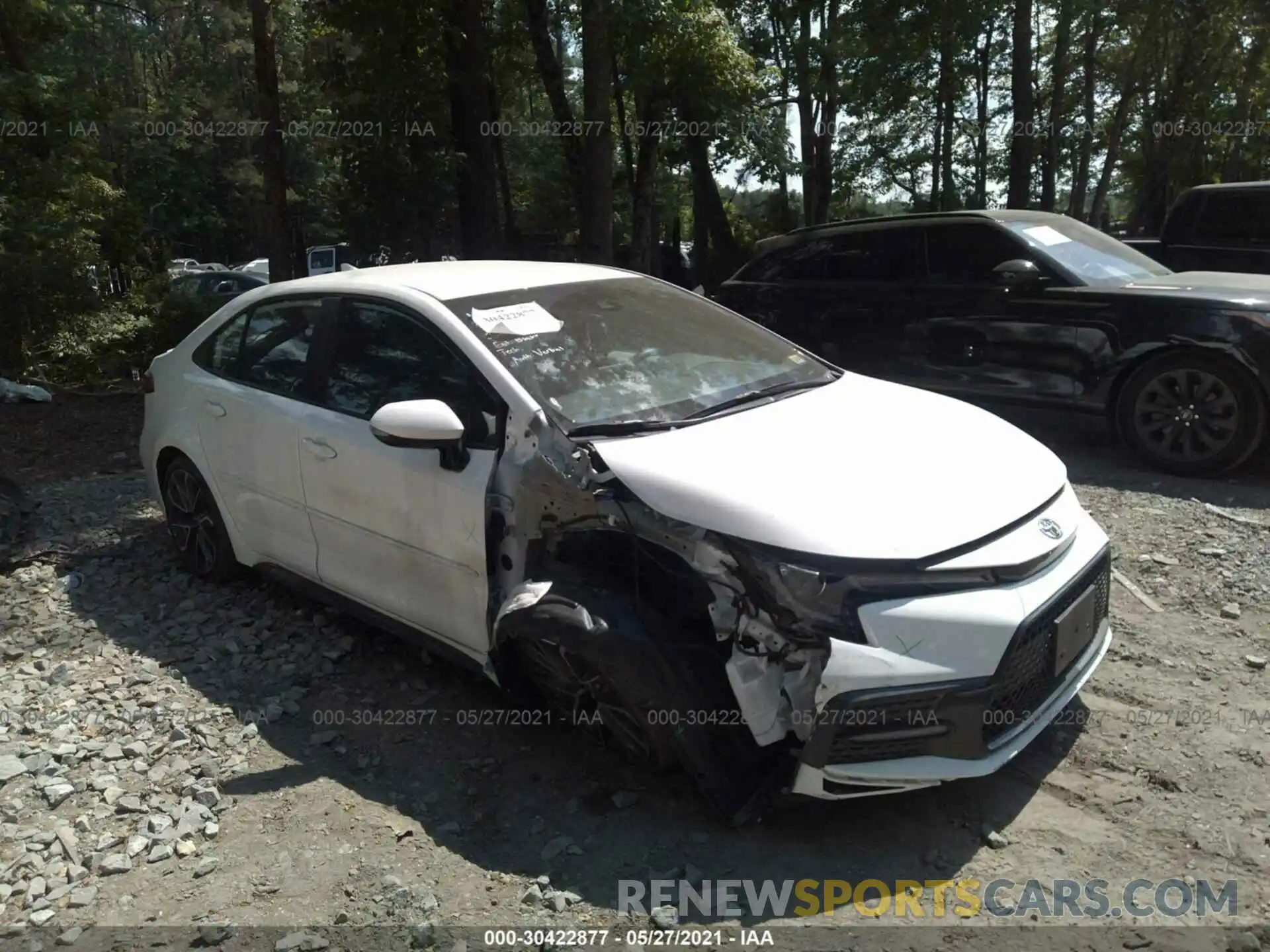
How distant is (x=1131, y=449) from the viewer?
6867 mm

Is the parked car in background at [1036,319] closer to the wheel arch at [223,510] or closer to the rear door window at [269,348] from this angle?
the rear door window at [269,348]

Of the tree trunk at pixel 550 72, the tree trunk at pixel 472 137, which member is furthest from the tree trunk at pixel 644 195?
the tree trunk at pixel 472 137

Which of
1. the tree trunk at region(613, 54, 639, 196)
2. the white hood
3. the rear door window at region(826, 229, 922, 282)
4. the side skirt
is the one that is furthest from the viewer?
the tree trunk at region(613, 54, 639, 196)

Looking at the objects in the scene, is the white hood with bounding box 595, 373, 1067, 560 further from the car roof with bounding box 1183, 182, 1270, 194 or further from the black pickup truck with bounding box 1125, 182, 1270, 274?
the car roof with bounding box 1183, 182, 1270, 194

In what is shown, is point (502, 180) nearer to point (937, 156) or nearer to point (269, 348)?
point (937, 156)

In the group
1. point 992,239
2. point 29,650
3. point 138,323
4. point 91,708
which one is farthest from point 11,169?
point 992,239

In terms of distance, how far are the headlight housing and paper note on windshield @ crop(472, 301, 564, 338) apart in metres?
1.45

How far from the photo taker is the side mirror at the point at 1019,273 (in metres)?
7.22

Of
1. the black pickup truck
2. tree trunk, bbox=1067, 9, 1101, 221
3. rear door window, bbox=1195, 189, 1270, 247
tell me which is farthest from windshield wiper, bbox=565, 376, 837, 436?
tree trunk, bbox=1067, 9, 1101, 221

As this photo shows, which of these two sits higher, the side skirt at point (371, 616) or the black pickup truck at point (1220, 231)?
the black pickup truck at point (1220, 231)

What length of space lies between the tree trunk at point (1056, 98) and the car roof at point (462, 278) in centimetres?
1439

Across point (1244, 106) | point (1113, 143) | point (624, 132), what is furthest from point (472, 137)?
point (1244, 106)

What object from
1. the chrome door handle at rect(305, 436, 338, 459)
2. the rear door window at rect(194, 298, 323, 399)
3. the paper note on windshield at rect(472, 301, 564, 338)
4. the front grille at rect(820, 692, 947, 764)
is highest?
the paper note on windshield at rect(472, 301, 564, 338)

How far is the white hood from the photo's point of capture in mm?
3006
